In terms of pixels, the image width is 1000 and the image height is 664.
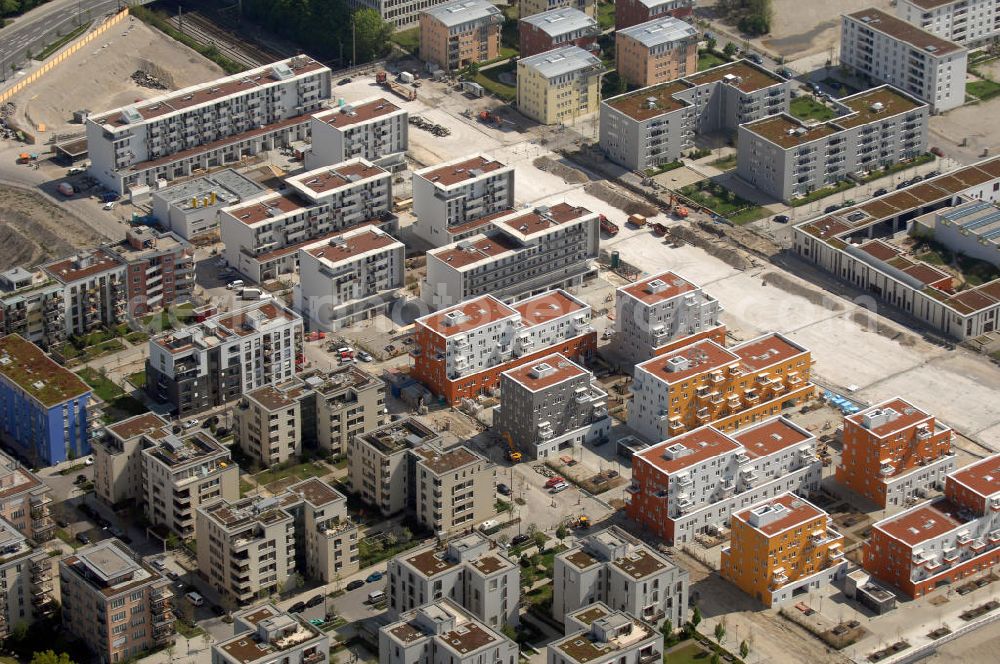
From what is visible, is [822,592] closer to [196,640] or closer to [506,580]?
[506,580]

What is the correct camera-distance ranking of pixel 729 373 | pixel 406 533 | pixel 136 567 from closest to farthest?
pixel 136 567, pixel 406 533, pixel 729 373

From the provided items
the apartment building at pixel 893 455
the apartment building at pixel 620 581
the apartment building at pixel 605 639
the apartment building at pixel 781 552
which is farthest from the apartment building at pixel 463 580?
the apartment building at pixel 893 455

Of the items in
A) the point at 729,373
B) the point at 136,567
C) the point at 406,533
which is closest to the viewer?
the point at 136,567

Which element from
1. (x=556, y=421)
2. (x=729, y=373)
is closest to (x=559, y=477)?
(x=556, y=421)

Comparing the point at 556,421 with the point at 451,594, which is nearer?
the point at 451,594

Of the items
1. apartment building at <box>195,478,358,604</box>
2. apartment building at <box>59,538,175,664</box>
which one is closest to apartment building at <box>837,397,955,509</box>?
apartment building at <box>195,478,358,604</box>

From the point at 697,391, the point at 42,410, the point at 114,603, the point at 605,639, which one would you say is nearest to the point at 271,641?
the point at 114,603

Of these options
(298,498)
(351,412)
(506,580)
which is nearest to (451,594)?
(506,580)
